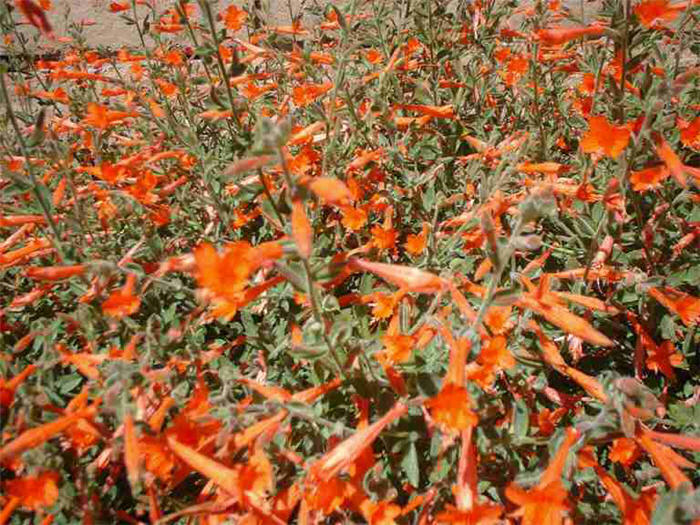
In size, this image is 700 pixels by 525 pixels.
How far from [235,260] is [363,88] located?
73.0 inches

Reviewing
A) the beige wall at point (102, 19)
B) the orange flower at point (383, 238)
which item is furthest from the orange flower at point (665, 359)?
the beige wall at point (102, 19)

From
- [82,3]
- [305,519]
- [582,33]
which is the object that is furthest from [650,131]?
[82,3]

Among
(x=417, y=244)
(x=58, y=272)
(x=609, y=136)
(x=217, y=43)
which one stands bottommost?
(x=417, y=244)

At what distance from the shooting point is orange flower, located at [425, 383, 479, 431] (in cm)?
136

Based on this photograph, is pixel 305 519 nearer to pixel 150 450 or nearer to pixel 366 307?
pixel 150 450

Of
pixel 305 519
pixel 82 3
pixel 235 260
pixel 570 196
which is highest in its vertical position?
pixel 82 3

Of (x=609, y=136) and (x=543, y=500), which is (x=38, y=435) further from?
(x=609, y=136)

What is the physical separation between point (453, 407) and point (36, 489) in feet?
4.04

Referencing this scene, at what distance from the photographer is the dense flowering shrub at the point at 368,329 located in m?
1.43

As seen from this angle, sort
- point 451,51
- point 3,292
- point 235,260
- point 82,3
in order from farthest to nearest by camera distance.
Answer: point 82,3 → point 451,51 → point 3,292 → point 235,260

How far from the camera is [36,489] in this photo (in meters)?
1.45

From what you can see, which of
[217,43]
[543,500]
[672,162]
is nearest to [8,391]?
[217,43]

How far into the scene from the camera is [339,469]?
1422mm

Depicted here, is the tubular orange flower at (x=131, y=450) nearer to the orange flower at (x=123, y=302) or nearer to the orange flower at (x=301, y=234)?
the orange flower at (x=123, y=302)
